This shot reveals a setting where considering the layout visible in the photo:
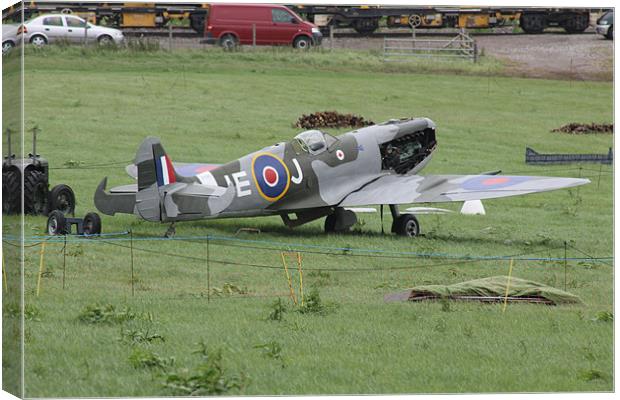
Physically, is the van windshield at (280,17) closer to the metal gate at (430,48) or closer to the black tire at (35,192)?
the metal gate at (430,48)

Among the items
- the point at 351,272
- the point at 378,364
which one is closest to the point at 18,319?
the point at 378,364

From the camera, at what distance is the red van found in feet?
89.9

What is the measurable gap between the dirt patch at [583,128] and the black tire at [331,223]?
16.3 metres

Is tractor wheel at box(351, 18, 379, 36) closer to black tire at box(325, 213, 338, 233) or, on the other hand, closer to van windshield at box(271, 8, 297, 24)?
van windshield at box(271, 8, 297, 24)

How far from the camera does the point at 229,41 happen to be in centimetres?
3347

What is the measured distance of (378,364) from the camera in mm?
15914

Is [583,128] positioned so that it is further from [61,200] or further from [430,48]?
[61,200]

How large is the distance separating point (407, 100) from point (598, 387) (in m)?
29.9

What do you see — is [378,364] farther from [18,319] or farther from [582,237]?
[582,237]

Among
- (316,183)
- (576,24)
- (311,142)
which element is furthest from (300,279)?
(576,24)

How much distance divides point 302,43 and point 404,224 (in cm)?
596

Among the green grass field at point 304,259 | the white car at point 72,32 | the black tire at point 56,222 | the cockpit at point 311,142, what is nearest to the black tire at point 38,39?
the white car at point 72,32

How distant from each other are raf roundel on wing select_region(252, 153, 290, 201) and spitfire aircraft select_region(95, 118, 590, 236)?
0.02 metres

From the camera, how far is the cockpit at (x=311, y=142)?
27.8m
